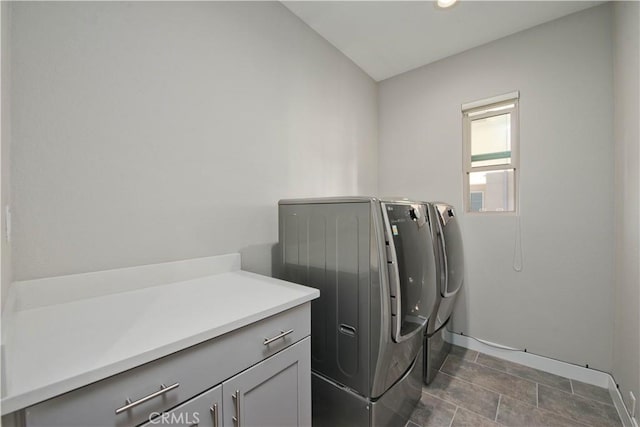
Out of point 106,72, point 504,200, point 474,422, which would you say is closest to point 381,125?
point 504,200

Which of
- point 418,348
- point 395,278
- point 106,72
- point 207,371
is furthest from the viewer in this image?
point 418,348

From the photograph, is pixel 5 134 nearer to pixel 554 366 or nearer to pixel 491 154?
pixel 491 154

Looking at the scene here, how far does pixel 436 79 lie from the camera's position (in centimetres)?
260

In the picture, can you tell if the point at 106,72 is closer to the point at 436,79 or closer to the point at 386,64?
the point at 386,64

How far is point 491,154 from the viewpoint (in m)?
2.37

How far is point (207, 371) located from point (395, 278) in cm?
83

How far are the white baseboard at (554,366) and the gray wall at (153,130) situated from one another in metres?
2.14

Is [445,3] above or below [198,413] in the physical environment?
above

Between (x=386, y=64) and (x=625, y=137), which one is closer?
(x=625, y=137)

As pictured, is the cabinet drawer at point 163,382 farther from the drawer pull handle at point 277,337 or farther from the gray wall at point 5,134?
the gray wall at point 5,134

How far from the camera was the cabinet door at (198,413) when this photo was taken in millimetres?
660

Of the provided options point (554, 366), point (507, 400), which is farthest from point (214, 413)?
point (554, 366)

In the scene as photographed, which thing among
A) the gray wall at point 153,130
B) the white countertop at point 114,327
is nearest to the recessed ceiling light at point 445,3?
the gray wall at point 153,130

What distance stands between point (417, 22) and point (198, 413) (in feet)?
9.06
